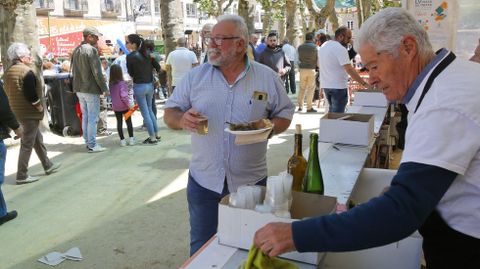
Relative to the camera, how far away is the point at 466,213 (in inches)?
48.4

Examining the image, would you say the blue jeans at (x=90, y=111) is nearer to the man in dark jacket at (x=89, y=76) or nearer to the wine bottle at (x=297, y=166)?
the man in dark jacket at (x=89, y=76)

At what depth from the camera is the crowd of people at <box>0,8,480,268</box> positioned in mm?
1107

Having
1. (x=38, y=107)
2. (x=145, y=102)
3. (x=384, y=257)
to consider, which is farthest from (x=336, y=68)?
(x=384, y=257)

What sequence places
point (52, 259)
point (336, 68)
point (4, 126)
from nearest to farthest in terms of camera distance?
point (52, 259) < point (4, 126) < point (336, 68)

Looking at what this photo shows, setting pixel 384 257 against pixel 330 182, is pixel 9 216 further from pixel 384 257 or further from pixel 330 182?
pixel 384 257

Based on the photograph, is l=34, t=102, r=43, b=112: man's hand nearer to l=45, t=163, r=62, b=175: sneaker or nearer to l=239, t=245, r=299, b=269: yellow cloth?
l=45, t=163, r=62, b=175: sneaker

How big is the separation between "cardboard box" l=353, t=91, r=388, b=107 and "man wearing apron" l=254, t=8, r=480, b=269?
3.75m

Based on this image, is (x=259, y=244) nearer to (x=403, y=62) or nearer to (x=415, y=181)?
(x=415, y=181)

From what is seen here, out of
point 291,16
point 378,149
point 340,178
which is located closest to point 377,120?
point 378,149

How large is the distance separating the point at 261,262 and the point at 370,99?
13.3ft

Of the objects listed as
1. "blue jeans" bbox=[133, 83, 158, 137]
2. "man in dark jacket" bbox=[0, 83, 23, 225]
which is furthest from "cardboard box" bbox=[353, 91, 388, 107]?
"blue jeans" bbox=[133, 83, 158, 137]

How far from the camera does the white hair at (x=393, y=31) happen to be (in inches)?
50.0

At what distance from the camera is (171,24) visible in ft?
35.4

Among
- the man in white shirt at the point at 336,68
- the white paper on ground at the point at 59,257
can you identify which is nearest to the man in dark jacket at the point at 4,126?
the white paper on ground at the point at 59,257
